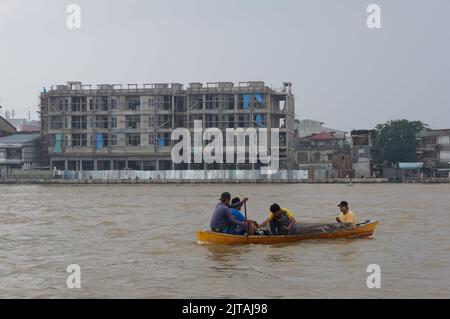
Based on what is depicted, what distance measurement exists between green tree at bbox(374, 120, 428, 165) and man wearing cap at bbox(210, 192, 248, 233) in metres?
73.4

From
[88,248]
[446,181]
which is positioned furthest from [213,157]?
[88,248]

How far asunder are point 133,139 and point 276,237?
6972 cm

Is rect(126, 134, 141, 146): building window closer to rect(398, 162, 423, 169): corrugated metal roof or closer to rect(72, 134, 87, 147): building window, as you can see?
rect(72, 134, 87, 147): building window

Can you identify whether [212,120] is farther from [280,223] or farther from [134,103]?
[280,223]

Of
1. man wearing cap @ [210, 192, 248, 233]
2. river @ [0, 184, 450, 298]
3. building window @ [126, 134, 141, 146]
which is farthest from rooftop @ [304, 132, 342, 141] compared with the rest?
man wearing cap @ [210, 192, 248, 233]

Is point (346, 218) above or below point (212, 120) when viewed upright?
below

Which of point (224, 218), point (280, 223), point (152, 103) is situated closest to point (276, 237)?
point (280, 223)

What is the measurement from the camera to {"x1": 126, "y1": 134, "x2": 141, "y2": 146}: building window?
284ft

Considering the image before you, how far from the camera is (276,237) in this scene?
18.4m

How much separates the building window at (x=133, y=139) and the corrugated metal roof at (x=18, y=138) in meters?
13.8

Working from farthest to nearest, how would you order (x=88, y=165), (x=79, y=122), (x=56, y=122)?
(x=56, y=122) < (x=88, y=165) < (x=79, y=122)

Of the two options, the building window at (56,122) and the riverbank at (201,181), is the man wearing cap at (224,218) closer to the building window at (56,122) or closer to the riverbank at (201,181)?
the riverbank at (201,181)
